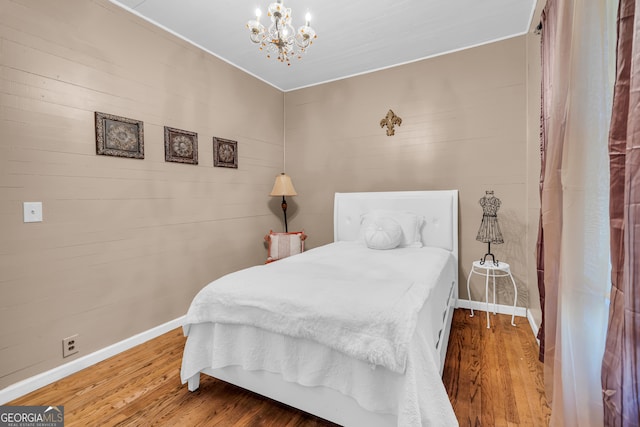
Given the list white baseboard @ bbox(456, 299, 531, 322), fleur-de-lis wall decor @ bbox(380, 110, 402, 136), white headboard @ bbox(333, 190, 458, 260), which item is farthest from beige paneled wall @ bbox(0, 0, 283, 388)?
white baseboard @ bbox(456, 299, 531, 322)

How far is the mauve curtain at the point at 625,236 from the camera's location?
76 cm

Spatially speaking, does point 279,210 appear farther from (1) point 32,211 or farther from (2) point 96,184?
(1) point 32,211

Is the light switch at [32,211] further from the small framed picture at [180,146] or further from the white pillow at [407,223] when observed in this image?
the white pillow at [407,223]

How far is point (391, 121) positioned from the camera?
349 centimetres

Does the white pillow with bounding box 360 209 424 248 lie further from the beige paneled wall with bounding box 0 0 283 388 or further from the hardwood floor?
the beige paneled wall with bounding box 0 0 283 388

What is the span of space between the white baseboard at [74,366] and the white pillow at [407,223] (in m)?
2.25

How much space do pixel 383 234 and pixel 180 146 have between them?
2.13m

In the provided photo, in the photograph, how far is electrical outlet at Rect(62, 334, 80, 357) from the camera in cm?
206

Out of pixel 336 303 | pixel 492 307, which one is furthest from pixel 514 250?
pixel 336 303

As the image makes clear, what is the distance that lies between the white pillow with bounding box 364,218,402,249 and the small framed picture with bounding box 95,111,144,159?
218cm

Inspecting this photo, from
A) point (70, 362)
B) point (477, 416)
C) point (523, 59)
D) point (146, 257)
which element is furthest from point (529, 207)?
point (70, 362)

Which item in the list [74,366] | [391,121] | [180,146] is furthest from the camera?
[391,121]

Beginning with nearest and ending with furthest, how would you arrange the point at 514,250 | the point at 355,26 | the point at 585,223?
the point at 585,223 < the point at 355,26 < the point at 514,250

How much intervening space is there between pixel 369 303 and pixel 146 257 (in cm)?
210
